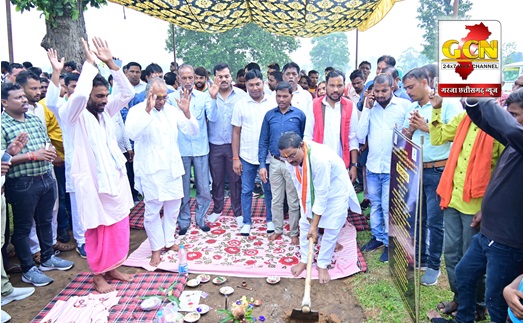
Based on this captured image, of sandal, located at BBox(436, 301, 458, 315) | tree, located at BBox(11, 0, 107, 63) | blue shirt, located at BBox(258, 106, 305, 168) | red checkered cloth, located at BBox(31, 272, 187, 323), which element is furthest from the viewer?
tree, located at BBox(11, 0, 107, 63)

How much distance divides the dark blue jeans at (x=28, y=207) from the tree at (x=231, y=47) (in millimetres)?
29533

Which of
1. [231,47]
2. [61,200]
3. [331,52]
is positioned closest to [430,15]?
[231,47]

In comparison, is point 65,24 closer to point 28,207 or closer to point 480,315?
point 28,207

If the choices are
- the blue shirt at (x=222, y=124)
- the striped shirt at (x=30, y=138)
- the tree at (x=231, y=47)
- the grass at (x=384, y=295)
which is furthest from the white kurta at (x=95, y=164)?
the tree at (x=231, y=47)

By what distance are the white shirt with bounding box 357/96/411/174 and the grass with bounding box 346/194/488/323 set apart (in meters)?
1.14

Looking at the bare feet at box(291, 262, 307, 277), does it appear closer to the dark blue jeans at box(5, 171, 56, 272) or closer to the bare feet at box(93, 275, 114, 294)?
the bare feet at box(93, 275, 114, 294)

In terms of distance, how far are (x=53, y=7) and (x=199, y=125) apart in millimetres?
4982

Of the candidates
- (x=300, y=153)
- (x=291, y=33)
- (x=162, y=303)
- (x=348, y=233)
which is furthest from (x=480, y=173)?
(x=291, y=33)

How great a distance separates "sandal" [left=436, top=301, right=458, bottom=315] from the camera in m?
3.31

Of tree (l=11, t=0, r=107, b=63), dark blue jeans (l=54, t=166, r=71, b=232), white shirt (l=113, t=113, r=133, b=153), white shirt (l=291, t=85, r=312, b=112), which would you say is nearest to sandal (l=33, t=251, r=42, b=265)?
dark blue jeans (l=54, t=166, r=71, b=232)

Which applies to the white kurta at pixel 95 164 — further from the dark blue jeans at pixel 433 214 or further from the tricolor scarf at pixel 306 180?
the dark blue jeans at pixel 433 214

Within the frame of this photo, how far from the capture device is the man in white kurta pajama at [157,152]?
159 inches

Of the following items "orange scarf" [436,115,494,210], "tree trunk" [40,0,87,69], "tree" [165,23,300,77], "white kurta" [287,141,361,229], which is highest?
"tree" [165,23,300,77]

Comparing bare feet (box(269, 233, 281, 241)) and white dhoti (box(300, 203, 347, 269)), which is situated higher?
white dhoti (box(300, 203, 347, 269))
